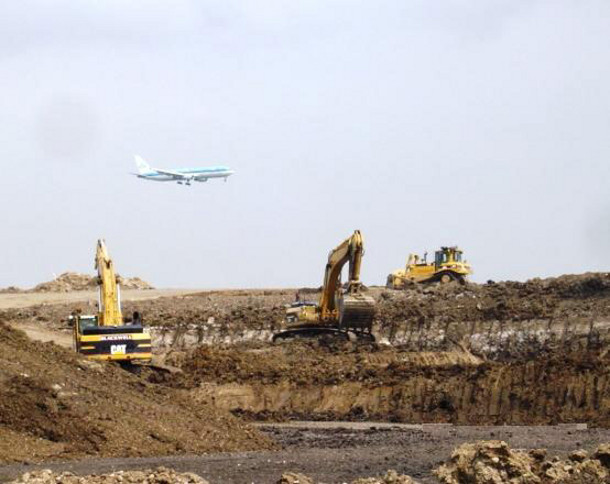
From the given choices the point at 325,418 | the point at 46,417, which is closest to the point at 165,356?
the point at 325,418

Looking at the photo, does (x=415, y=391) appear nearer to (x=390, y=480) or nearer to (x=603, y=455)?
(x=603, y=455)

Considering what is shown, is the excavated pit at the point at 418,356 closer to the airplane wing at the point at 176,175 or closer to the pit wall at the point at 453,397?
the pit wall at the point at 453,397

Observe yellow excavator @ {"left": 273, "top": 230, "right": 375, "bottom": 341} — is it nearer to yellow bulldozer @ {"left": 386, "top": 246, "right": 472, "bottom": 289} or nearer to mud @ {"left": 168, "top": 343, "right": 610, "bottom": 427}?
mud @ {"left": 168, "top": 343, "right": 610, "bottom": 427}

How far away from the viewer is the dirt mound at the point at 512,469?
48.3 feet

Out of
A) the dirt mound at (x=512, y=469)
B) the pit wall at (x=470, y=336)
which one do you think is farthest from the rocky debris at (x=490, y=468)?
the pit wall at (x=470, y=336)

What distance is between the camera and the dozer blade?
3416 cm

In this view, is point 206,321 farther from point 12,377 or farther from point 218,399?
point 12,377

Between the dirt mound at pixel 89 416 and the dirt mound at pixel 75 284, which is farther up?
the dirt mound at pixel 75 284

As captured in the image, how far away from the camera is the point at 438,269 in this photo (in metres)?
54.8

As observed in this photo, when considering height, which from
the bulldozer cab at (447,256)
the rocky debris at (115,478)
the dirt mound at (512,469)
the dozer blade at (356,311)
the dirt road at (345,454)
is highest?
the bulldozer cab at (447,256)

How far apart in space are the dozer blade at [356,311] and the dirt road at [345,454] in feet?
33.9

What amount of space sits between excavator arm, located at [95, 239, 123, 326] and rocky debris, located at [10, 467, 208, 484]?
48.0 ft

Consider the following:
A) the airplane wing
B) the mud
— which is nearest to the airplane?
the airplane wing

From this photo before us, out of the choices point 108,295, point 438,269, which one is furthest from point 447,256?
point 108,295
